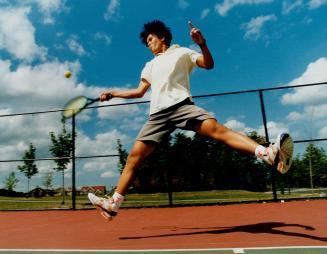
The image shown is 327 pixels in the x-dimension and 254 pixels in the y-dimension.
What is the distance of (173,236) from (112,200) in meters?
0.71

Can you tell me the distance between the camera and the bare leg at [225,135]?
3090 mm

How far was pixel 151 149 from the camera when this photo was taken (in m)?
3.60

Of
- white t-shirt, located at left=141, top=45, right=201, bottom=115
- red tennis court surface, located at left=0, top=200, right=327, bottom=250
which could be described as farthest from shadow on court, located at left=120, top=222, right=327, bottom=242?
white t-shirt, located at left=141, top=45, right=201, bottom=115

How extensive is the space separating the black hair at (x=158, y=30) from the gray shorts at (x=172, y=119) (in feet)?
3.06

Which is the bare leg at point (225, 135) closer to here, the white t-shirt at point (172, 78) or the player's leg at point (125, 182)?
the white t-shirt at point (172, 78)

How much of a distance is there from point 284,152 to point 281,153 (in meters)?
0.04

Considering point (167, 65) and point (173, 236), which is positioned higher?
point (167, 65)

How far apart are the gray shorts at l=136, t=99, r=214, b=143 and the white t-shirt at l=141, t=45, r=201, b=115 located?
0.06 metres

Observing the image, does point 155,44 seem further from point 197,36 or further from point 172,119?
point 172,119

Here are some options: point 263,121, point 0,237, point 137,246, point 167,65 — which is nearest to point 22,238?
point 0,237

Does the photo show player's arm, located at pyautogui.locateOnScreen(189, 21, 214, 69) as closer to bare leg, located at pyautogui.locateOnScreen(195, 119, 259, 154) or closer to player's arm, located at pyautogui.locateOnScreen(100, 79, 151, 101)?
bare leg, located at pyautogui.locateOnScreen(195, 119, 259, 154)

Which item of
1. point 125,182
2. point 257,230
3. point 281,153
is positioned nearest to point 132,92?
point 125,182

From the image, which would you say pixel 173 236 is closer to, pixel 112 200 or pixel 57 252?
pixel 112 200

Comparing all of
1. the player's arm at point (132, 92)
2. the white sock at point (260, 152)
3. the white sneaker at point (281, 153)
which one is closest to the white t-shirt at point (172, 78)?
the player's arm at point (132, 92)
